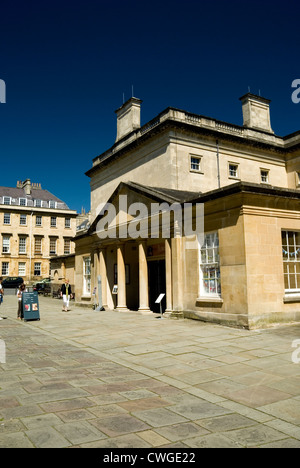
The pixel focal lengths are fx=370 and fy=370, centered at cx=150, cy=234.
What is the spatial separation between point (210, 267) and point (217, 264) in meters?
0.44

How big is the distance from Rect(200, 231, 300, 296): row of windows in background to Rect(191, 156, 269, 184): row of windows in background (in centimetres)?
1066

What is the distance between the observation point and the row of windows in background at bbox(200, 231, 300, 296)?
42.5 feet

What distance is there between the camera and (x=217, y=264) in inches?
523

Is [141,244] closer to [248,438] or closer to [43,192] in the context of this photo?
[248,438]

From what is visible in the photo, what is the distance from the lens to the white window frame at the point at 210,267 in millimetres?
13297

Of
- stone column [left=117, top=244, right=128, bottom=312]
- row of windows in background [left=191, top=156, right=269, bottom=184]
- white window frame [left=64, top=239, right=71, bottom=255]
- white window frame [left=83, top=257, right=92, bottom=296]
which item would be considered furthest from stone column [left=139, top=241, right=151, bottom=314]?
white window frame [left=64, top=239, right=71, bottom=255]

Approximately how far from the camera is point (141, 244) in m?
17.2

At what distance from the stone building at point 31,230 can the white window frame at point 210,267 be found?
45788 millimetres

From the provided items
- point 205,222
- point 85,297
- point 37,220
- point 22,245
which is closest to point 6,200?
point 37,220

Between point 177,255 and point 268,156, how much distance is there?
16.5 m

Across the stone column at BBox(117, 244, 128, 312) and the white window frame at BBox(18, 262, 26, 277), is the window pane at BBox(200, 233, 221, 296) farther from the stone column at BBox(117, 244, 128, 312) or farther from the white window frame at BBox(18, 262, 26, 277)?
the white window frame at BBox(18, 262, 26, 277)

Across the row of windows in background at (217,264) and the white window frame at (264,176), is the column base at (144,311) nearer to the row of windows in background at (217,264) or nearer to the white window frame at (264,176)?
the row of windows in background at (217,264)

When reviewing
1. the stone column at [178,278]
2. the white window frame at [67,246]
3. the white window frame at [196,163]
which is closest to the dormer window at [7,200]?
the white window frame at [67,246]

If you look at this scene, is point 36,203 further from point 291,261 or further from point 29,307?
point 291,261
